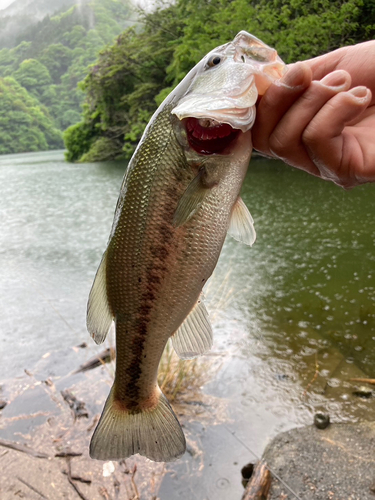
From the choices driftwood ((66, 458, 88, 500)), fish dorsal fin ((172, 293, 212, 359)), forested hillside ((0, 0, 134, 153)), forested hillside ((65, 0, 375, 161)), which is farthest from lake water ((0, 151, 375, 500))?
forested hillside ((0, 0, 134, 153))

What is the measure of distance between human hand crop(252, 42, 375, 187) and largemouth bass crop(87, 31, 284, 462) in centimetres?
10

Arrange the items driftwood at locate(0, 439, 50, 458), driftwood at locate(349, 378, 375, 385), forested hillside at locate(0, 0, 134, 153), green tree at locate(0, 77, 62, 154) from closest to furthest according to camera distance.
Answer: driftwood at locate(0, 439, 50, 458)
driftwood at locate(349, 378, 375, 385)
green tree at locate(0, 77, 62, 154)
forested hillside at locate(0, 0, 134, 153)

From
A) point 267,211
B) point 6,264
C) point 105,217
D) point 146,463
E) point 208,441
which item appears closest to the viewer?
point 146,463

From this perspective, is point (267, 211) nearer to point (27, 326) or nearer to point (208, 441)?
point (27, 326)

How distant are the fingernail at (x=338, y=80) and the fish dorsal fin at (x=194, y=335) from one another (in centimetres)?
108

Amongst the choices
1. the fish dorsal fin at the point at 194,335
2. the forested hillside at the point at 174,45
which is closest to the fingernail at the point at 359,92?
the fish dorsal fin at the point at 194,335

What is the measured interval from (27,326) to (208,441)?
426 cm

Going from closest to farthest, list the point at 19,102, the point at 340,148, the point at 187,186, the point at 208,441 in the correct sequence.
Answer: the point at 187,186 → the point at 340,148 → the point at 208,441 → the point at 19,102

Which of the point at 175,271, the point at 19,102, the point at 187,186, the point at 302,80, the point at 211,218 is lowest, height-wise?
the point at 19,102

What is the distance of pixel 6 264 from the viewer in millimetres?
10891

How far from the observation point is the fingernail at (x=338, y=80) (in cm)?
165

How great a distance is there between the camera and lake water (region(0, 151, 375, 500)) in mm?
4605

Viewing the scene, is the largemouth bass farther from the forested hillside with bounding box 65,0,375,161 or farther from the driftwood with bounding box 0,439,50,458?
the forested hillside with bounding box 65,0,375,161

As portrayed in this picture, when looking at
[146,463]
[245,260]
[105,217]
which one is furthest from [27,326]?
[105,217]
